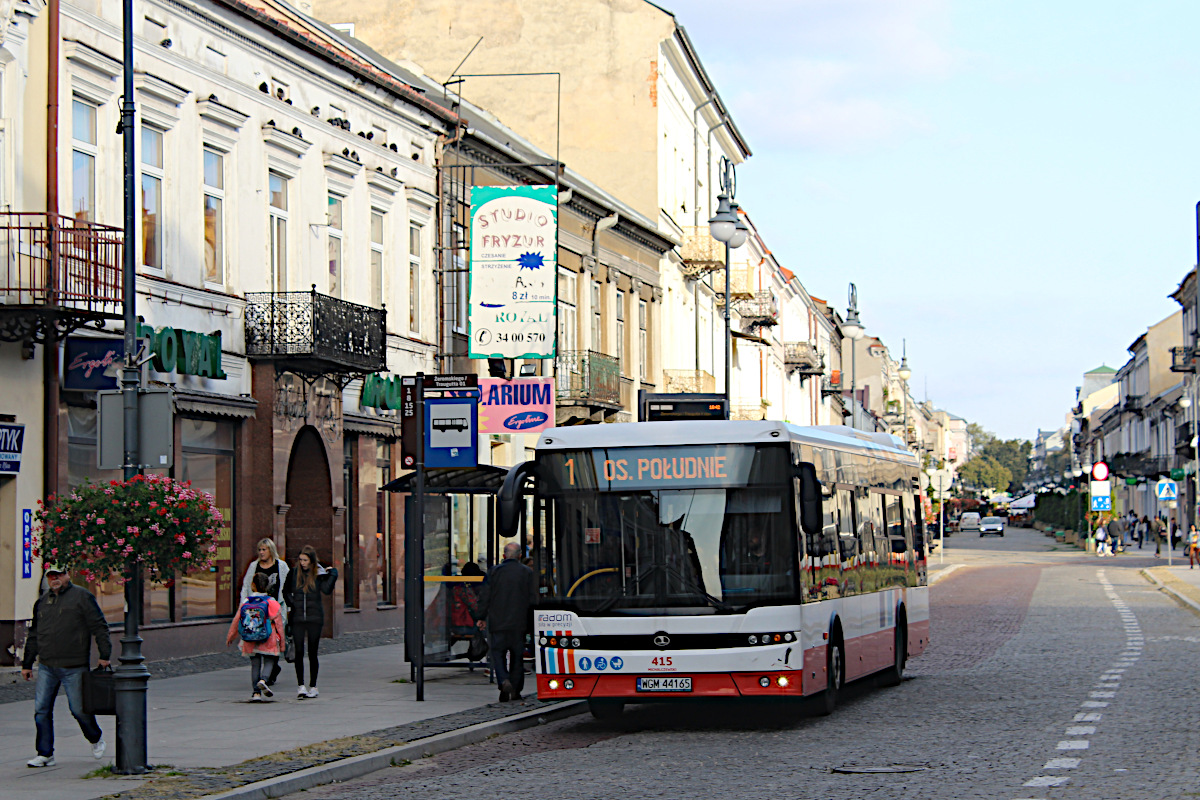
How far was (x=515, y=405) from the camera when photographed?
23.0m

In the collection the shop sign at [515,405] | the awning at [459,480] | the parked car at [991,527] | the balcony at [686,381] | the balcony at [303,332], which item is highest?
the balcony at [686,381]

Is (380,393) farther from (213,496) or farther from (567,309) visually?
(567,309)

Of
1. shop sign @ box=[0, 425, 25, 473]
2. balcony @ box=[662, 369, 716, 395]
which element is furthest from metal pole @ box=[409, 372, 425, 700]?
balcony @ box=[662, 369, 716, 395]

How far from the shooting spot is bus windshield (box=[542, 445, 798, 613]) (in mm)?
14641

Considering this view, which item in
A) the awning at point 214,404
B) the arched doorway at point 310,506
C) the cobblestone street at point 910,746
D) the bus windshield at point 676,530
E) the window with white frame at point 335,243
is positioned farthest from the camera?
the window with white frame at point 335,243

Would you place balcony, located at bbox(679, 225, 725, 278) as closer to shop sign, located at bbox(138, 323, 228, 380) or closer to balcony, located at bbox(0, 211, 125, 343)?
shop sign, located at bbox(138, 323, 228, 380)

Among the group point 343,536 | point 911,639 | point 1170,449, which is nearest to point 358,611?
point 343,536

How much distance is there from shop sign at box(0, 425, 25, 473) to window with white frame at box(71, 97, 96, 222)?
273 centimetres

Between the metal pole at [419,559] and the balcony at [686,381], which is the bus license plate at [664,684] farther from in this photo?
the balcony at [686,381]

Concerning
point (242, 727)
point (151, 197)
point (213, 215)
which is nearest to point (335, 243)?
point (213, 215)

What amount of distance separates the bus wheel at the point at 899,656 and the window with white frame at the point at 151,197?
10505 mm

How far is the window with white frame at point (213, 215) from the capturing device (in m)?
23.3

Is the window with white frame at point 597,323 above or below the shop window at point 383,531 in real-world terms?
above

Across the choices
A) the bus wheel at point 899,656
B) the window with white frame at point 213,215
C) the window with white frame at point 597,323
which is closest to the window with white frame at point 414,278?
the window with white frame at point 213,215
